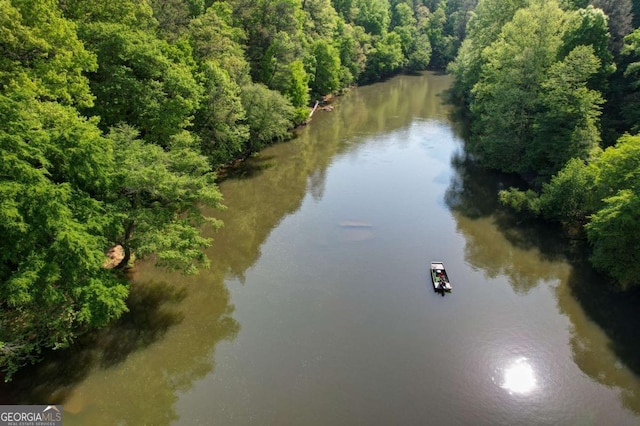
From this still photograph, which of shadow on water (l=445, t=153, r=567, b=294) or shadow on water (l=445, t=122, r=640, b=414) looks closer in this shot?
shadow on water (l=445, t=122, r=640, b=414)

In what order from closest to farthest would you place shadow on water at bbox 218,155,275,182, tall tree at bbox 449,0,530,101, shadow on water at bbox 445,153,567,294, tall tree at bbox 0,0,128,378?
tall tree at bbox 0,0,128,378 < shadow on water at bbox 445,153,567,294 < shadow on water at bbox 218,155,275,182 < tall tree at bbox 449,0,530,101

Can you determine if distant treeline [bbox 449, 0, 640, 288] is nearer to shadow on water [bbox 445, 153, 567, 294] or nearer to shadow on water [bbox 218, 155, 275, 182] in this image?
shadow on water [bbox 445, 153, 567, 294]

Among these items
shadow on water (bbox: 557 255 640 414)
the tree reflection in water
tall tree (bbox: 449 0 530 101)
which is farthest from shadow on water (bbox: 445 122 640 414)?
tall tree (bbox: 449 0 530 101)

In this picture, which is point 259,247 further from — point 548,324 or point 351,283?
point 548,324

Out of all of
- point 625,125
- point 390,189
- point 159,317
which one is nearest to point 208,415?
point 159,317

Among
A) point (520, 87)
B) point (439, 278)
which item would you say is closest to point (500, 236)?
point (439, 278)

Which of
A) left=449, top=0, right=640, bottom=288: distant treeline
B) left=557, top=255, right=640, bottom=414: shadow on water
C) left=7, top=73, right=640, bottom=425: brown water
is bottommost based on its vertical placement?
left=557, top=255, right=640, bottom=414: shadow on water

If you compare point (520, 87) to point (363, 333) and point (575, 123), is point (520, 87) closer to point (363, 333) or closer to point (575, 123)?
point (575, 123)
